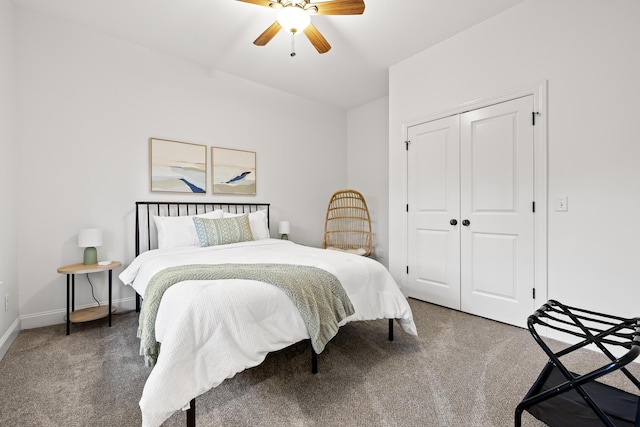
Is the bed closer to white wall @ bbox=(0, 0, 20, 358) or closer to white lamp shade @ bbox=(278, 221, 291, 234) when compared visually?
white wall @ bbox=(0, 0, 20, 358)

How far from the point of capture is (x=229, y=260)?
2215 mm

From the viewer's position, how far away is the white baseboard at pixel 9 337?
6.79ft

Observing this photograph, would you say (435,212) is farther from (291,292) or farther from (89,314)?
(89,314)

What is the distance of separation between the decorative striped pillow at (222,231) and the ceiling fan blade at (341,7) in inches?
83.8

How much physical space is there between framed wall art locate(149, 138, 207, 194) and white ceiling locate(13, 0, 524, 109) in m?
1.07

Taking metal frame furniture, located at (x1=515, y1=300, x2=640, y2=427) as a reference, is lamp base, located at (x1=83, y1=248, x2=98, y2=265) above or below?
above

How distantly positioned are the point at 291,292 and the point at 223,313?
0.38 meters

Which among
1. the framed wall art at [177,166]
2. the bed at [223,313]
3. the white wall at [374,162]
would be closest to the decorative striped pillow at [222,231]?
the bed at [223,313]

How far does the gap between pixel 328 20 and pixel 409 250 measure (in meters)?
2.60

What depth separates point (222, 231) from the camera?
9.84 feet

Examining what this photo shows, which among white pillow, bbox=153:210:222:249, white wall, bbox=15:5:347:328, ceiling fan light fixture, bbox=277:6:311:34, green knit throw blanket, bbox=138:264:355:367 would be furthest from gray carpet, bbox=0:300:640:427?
ceiling fan light fixture, bbox=277:6:311:34

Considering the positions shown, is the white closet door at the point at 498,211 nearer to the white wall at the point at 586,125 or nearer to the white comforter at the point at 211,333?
the white wall at the point at 586,125

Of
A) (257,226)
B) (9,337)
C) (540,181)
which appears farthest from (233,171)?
(540,181)

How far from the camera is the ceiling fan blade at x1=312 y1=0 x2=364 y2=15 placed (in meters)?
2.06
